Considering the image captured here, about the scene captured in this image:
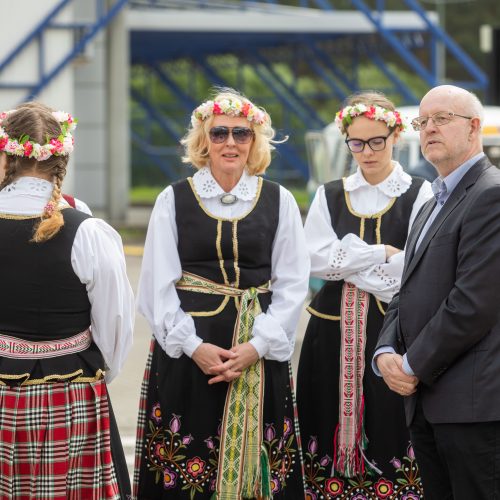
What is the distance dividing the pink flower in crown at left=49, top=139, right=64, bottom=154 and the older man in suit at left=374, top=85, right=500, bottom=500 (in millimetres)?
1304

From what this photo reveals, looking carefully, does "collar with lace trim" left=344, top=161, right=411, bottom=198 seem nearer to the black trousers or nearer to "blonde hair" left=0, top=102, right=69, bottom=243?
A: "blonde hair" left=0, top=102, right=69, bottom=243

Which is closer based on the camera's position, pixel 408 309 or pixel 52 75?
pixel 408 309

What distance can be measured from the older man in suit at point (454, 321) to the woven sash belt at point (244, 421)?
100 cm

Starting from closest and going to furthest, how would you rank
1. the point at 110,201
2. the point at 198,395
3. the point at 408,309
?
the point at 408,309
the point at 198,395
the point at 110,201

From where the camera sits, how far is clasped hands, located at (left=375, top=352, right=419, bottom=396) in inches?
158

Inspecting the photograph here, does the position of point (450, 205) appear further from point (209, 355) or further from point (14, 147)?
point (14, 147)

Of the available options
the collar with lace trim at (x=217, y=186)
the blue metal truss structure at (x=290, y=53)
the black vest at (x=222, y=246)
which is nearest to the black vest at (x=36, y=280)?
the black vest at (x=222, y=246)

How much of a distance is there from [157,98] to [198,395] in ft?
125

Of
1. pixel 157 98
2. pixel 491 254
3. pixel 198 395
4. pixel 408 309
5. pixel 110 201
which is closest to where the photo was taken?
pixel 491 254

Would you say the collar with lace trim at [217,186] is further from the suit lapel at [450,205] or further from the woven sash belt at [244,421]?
the suit lapel at [450,205]

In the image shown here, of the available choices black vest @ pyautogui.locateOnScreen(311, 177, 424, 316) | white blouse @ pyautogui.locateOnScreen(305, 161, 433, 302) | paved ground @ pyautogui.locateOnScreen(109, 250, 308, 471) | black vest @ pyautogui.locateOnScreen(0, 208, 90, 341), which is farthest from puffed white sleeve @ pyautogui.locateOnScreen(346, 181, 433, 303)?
paved ground @ pyautogui.locateOnScreen(109, 250, 308, 471)

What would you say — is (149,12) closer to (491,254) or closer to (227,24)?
(227,24)

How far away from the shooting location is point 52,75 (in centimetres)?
1866

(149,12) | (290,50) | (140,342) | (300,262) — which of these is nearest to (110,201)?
(149,12)
